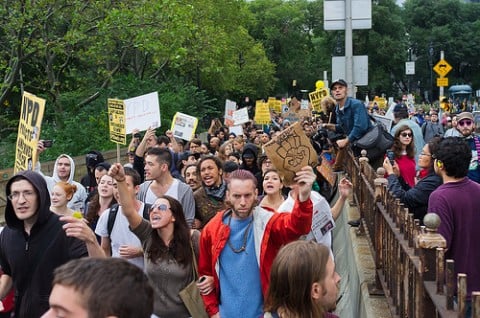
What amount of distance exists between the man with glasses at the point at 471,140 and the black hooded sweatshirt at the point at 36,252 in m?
3.70

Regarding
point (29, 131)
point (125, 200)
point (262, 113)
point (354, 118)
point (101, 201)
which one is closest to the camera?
point (125, 200)

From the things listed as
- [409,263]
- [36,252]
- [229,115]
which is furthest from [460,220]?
[229,115]

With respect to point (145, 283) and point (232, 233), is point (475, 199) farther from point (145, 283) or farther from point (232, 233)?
point (145, 283)

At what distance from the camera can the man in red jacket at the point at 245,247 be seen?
4.83 metres

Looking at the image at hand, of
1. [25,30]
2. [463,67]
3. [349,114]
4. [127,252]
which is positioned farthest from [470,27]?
[127,252]

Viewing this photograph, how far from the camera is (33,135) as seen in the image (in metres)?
7.73

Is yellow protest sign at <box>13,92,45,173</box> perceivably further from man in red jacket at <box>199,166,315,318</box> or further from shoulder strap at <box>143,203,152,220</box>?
man in red jacket at <box>199,166,315,318</box>

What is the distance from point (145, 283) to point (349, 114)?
7827mm

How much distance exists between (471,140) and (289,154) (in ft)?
12.1

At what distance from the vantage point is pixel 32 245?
482 cm

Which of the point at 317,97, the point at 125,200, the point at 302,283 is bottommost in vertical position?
the point at 302,283

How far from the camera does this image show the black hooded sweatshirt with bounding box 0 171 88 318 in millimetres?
4758

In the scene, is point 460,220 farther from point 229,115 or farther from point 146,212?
point 229,115

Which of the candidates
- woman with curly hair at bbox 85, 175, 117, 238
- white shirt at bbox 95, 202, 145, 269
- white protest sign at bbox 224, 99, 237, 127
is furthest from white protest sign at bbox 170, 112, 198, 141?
white shirt at bbox 95, 202, 145, 269
